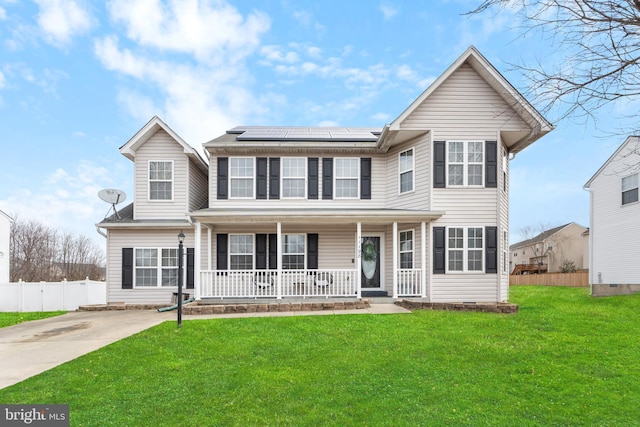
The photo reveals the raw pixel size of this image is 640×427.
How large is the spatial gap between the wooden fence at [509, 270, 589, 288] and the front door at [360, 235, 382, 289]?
21103mm

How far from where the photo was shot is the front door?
14273 mm

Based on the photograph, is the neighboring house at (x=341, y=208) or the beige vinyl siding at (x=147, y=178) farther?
the beige vinyl siding at (x=147, y=178)

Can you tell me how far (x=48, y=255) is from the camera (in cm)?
3869

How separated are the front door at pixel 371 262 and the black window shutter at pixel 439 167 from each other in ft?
9.77

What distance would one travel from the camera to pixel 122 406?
17.0 ft

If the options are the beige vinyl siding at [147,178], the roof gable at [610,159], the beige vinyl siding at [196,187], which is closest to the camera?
the beige vinyl siding at [147,178]

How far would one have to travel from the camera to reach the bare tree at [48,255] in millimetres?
35281

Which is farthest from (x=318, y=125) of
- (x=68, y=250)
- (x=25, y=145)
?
(x=68, y=250)

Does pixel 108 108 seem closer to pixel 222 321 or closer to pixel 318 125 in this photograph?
pixel 318 125

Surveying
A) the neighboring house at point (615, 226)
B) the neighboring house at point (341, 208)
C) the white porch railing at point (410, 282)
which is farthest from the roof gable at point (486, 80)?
the neighboring house at point (615, 226)

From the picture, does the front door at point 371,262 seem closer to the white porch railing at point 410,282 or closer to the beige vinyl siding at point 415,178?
the white porch railing at point 410,282

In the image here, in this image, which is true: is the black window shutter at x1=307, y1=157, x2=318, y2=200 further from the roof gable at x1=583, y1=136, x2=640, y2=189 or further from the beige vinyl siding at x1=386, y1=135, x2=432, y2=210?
the roof gable at x1=583, y1=136, x2=640, y2=189

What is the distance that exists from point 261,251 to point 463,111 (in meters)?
8.35

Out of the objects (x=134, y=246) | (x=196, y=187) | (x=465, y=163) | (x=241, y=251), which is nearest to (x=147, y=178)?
(x=196, y=187)
